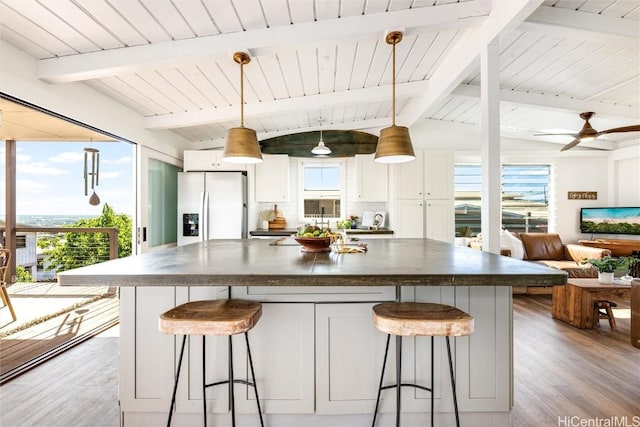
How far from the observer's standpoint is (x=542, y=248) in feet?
17.6

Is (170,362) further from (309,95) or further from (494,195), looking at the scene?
(309,95)

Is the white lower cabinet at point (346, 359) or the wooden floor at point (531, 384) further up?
the white lower cabinet at point (346, 359)

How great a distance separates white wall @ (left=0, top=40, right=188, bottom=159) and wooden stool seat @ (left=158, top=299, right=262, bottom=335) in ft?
6.74

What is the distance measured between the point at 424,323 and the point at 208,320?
98cm

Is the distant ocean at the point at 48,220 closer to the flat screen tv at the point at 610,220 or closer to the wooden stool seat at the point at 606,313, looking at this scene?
the wooden stool seat at the point at 606,313

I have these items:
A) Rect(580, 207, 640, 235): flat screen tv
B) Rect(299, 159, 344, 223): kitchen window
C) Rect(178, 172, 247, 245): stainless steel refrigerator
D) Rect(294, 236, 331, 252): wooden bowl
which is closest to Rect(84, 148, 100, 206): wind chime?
Rect(178, 172, 247, 245): stainless steel refrigerator

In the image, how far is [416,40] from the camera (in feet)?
9.26

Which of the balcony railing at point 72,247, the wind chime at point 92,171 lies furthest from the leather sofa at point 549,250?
the wind chime at point 92,171

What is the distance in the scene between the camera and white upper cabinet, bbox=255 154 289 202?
5.32m

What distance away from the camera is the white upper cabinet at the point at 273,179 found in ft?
17.5

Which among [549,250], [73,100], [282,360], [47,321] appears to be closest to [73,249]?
[47,321]

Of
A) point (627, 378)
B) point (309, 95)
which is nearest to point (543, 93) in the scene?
point (309, 95)

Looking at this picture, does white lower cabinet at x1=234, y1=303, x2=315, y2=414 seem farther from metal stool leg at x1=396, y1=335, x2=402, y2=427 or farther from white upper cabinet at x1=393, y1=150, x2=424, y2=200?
white upper cabinet at x1=393, y1=150, x2=424, y2=200

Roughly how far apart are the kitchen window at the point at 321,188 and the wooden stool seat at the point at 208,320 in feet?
13.3
